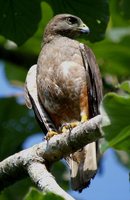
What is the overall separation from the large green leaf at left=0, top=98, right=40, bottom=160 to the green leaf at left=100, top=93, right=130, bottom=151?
153 inches

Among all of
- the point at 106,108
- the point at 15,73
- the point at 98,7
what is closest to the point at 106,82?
the point at 15,73

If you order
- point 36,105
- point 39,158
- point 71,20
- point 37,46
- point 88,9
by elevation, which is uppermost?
point 88,9

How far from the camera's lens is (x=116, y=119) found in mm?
3232

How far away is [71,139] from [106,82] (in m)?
3.47

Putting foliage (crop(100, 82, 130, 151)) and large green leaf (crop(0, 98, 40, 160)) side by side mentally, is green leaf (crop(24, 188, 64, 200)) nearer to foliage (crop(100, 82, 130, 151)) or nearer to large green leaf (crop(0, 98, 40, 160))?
foliage (crop(100, 82, 130, 151))

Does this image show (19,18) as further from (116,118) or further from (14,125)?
(116,118)

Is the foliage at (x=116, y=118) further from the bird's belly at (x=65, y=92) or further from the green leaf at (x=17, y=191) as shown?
the green leaf at (x=17, y=191)

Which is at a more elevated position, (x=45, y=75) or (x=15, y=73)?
(x=45, y=75)

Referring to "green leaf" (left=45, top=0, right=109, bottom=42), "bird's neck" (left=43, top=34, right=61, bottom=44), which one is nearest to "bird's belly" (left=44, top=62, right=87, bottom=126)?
"green leaf" (left=45, top=0, right=109, bottom=42)

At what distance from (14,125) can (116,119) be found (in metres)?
4.46

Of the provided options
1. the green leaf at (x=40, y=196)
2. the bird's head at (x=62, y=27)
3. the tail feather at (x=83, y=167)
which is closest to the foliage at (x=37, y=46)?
the bird's head at (x=62, y=27)

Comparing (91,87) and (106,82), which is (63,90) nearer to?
(91,87)

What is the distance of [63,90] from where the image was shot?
19.5ft

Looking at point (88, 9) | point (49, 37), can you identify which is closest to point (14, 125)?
point (49, 37)
